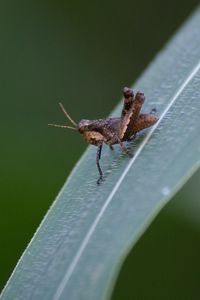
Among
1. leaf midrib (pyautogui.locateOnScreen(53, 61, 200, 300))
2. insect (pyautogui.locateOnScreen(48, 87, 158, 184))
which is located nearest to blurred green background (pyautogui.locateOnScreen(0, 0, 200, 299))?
insect (pyautogui.locateOnScreen(48, 87, 158, 184))

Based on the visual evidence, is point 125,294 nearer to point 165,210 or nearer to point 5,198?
point 165,210

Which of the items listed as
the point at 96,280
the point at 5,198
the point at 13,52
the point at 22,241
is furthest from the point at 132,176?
the point at 13,52

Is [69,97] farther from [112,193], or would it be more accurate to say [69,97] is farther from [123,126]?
[112,193]

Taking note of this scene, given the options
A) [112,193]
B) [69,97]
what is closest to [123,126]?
[112,193]

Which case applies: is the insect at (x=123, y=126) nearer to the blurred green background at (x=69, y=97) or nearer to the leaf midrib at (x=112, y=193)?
the leaf midrib at (x=112, y=193)

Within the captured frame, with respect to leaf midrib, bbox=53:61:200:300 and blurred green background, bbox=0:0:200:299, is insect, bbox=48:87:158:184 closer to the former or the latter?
leaf midrib, bbox=53:61:200:300

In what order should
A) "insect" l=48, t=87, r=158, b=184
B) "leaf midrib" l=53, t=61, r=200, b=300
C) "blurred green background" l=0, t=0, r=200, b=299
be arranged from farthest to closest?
"blurred green background" l=0, t=0, r=200, b=299
"insect" l=48, t=87, r=158, b=184
"leaf midrib" l=53, t=61, r=200, b=300
